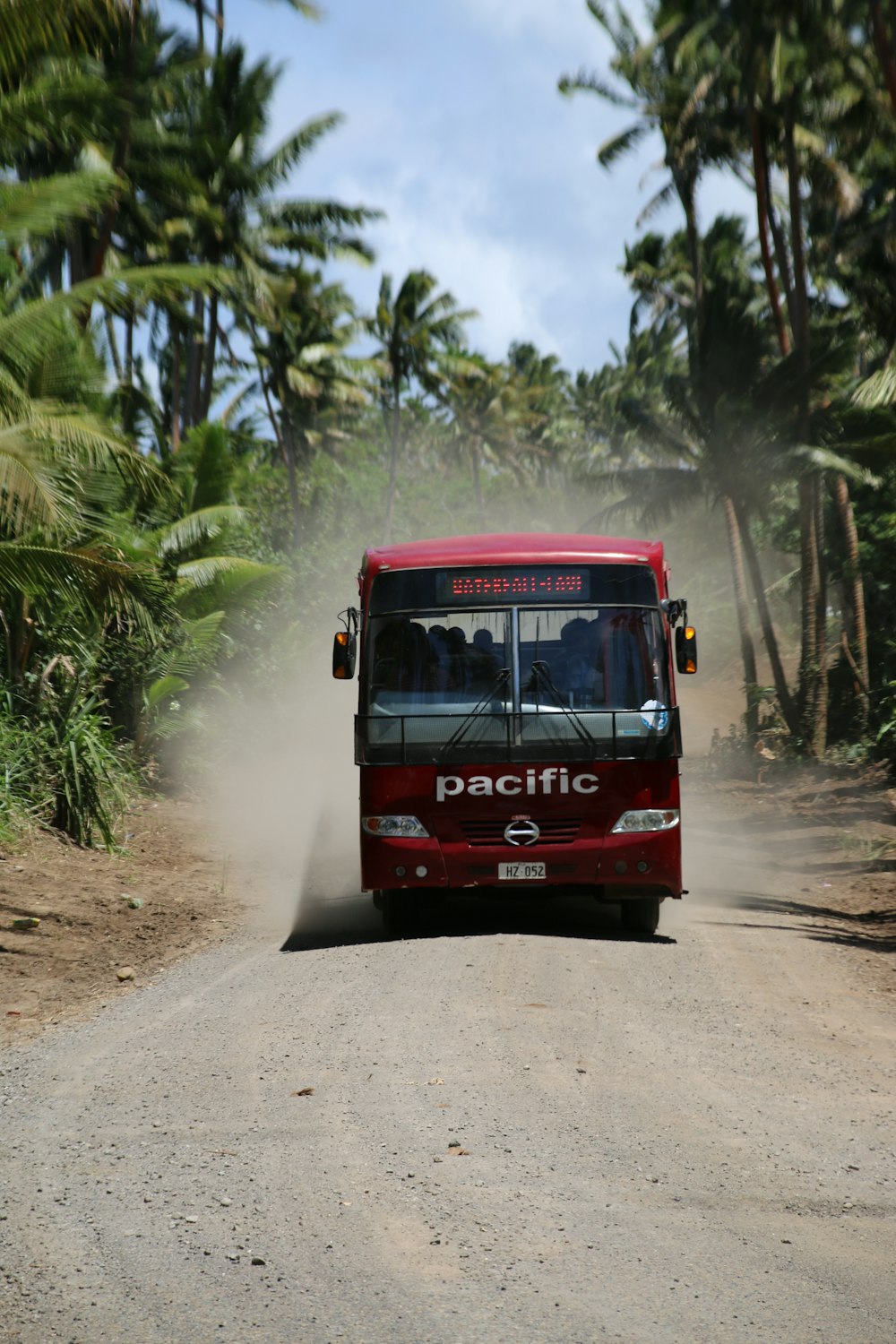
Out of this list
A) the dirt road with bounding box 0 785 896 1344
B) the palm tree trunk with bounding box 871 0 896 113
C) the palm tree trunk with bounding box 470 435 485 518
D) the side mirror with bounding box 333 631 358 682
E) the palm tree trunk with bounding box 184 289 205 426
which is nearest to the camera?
the dirt road with bounding box 0 785 896 1344

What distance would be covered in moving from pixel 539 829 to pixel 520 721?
78cm

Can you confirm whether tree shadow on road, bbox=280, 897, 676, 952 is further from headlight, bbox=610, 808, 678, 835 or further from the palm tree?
the palm tree

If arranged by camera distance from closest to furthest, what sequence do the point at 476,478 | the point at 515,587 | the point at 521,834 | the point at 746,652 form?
the point at 521,834 < the point at 515,587 < the point at 746,652 < the point at 476,478

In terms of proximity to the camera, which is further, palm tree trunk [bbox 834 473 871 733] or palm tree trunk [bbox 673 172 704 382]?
palm tree trunk [bbox 673 172 704 382]

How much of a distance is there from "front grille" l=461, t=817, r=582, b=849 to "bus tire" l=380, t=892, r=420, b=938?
0.91 meters

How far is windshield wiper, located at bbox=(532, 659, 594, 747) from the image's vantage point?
362 inches

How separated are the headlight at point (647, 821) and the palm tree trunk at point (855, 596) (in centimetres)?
1656

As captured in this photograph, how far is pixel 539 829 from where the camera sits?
30.1 feet

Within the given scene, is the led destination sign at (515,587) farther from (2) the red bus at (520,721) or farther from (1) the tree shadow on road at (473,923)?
(1) the tree shadow on road at (473,923)

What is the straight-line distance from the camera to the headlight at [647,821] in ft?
30.2

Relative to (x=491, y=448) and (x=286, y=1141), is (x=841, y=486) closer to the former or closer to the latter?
(x=286, y=1141)

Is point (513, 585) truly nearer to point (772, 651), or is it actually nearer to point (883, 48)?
point (883, 48)

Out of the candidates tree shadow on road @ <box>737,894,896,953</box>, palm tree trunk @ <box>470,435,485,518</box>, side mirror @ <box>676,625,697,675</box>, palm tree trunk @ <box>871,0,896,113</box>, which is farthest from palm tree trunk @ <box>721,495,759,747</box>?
palm tree trunk @ <box>470,435,485,518</box>

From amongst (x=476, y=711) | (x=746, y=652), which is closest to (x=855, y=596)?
(x=746, y=652)
